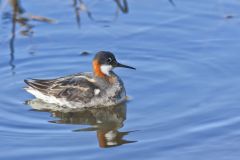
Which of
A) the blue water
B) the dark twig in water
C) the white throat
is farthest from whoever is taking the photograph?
the dark twig in water

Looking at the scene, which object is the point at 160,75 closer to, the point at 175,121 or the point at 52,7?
the point at 175,121

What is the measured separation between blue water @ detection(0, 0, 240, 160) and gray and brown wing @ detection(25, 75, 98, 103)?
0.33 m

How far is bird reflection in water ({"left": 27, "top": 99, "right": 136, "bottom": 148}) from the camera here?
39.6ft

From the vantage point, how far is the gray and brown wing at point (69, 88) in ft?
44.8

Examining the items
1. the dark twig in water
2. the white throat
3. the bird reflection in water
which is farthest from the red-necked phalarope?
the dark twig in water

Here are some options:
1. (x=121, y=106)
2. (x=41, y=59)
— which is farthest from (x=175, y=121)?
(x=41, y=59)

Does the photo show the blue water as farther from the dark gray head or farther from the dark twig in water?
the dark gray head

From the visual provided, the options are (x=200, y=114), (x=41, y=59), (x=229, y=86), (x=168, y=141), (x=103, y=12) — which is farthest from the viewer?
(x=103, y=12)

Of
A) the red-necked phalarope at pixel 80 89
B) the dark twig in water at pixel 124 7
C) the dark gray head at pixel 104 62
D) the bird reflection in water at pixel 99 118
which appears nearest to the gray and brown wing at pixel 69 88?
the red-necked phalarope at pixel 80 89

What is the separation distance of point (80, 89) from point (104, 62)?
61 centimetres

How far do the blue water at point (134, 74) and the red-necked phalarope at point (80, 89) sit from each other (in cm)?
23

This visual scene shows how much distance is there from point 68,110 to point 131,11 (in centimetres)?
335

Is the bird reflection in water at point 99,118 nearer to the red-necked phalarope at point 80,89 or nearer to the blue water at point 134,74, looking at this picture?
the blue water at point 134,74

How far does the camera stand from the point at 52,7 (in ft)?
53.2
